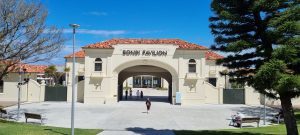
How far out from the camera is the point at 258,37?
581 inches

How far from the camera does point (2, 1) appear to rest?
21.3m

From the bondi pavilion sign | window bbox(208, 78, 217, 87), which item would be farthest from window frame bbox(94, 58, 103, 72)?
window bbox(208, 78, 217, 87)

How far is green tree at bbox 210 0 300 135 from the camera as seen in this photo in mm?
13359

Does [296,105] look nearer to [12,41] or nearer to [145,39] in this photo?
[145,39]

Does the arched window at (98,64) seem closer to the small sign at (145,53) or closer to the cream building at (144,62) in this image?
the cream building at (144,62)

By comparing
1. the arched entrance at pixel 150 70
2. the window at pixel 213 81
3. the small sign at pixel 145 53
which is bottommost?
the window at pixel 213 81

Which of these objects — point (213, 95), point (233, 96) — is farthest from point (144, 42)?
point (233, 96)

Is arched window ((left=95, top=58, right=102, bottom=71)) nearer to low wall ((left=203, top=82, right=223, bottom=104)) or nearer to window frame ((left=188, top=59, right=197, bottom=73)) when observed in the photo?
window frame ((left=188, top=59, right=197, bottom=73))

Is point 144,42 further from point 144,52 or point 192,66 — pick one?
point 192,66

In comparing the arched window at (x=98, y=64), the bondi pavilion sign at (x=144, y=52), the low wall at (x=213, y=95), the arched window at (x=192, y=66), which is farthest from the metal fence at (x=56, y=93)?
the low wall at (x=213, y=95)

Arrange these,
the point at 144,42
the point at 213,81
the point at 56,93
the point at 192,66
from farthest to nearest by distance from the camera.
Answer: the point at 213,81 < the point at 56,93 < the point at 144,42 < the point at 192,66

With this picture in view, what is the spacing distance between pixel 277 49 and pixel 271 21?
4.34 ft

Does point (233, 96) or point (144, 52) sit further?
point (233, 96)

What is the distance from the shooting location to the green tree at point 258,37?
43.8 feet
